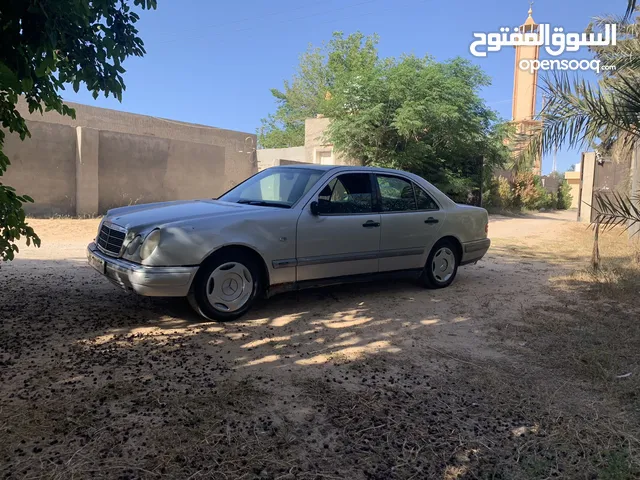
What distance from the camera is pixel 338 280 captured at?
221 inches

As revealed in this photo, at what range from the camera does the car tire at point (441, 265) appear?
6.65 metres

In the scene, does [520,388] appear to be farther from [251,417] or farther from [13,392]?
[13,392]

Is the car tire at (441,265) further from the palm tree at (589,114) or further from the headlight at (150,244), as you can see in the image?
the headlight at (150,244)

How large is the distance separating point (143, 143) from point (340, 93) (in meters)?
7.57

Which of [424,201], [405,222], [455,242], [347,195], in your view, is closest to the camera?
[347,195]

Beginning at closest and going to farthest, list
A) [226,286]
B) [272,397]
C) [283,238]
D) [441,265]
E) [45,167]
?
[272,397], [226,286], [283,238], [441,265], [45,167]

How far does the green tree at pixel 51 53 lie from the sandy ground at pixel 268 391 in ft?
3.56

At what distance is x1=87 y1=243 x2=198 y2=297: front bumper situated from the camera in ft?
14.4

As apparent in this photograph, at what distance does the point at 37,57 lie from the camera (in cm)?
267

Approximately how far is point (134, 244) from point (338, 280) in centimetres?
219

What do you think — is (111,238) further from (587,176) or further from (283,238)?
(587,176)

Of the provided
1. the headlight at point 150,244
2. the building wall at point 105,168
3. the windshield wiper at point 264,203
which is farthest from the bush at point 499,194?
the headlight at point 150,244

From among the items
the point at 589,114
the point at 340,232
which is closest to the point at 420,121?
the point at 589,114

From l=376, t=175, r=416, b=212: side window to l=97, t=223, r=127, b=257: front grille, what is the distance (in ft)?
9.64
